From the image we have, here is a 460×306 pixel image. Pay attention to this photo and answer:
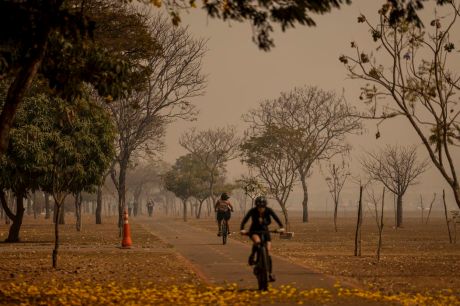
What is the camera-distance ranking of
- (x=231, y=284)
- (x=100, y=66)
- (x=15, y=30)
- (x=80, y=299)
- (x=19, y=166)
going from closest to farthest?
(x=15, y=30) < (x=80, y=299) < (x=100, y=66) < (x=231, y=284) < (x=19, y=166)

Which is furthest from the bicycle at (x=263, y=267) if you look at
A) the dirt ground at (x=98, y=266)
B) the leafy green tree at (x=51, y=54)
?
the leafy green tree at (x=51, y=54)

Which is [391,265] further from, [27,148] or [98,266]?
[27,148]

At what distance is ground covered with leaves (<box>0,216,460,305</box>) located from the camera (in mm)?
11305

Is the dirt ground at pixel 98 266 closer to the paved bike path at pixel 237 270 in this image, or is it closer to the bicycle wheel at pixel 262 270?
the paved bike path at pixel 237 270

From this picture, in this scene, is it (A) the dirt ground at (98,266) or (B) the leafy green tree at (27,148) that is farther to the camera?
(B) the leafy green tree at (27,148)

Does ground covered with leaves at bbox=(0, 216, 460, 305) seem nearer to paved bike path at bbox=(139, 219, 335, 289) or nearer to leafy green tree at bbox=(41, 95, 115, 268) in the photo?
paved bike path at bbox=(139, 219, 335, 289)

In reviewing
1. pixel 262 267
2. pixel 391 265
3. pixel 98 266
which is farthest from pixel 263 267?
pixel 391 265

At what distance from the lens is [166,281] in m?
14.1

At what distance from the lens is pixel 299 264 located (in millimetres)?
18000

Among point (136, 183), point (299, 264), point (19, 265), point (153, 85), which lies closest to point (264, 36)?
point (299, 264)

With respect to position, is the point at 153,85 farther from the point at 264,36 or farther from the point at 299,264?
the point at 264,36

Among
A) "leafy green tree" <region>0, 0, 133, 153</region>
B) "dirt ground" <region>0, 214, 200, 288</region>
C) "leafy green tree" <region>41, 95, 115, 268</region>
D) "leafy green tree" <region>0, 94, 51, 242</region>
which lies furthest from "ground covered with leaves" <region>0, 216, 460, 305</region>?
"leafy green tree" <region>41, 95, 115, 268</region>

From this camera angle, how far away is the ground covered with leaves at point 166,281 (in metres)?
11.3

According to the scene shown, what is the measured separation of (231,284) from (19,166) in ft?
46.9
